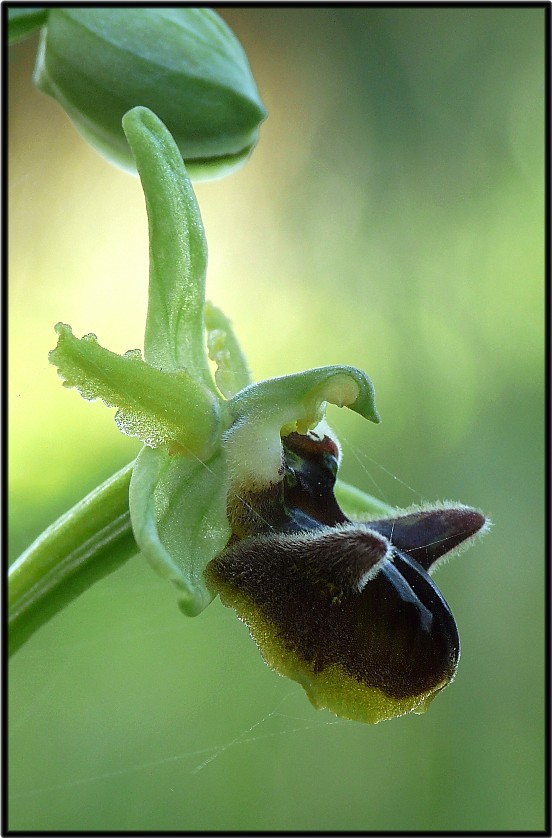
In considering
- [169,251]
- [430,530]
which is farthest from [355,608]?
[169,251]

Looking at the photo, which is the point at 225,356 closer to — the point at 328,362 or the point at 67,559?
the point at 67,559

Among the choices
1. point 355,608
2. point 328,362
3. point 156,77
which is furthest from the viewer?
point 328,362

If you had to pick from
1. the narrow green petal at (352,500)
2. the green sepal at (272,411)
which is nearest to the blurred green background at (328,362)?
the narrow green petal at (352,500)

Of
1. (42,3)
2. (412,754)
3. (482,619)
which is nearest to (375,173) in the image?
(482,619)

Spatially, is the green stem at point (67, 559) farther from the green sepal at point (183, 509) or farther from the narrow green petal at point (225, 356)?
the narrow green petal at point (225, 356)

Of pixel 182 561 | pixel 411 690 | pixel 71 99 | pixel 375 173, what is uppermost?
pixel 375 173

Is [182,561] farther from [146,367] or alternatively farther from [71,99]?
[71,99]
